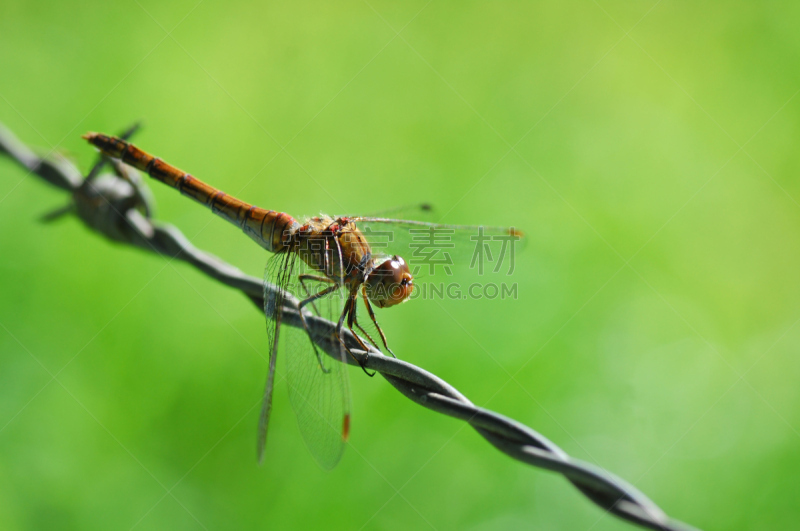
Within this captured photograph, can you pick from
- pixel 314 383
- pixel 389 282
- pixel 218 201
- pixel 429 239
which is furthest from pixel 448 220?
pixel 314 383

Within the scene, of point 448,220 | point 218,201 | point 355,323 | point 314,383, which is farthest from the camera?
point 448,220

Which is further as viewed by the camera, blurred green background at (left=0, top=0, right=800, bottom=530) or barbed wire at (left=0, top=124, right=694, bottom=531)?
blurred green background at (left=0, top=0, right=800, bottom=530)

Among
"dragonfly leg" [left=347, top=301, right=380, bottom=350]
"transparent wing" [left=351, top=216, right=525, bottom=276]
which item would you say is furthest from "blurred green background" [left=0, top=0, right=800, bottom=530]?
"dragonfly leg" [left=347, top=301, right=380, bottom=350]

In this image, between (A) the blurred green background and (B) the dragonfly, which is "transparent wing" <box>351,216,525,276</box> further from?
(A) the blurred green background

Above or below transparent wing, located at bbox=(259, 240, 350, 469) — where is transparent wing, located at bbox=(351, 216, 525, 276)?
above

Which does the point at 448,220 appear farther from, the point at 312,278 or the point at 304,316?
the point at 304,316

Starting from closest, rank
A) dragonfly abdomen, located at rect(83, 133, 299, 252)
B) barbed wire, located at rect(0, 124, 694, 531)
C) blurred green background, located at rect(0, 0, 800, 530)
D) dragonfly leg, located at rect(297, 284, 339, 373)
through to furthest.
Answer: barbed wire, located at rect(0, 124, 694, 531) → dragonfly leg, located at rect(297, 284, 339, 373) → dragonfly abdomen, located at rect(83, 133, 299, 252) → blurred green background, located at rect(0, 0, 800, 530)

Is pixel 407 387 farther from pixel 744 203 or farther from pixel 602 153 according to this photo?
pixel 744 203
